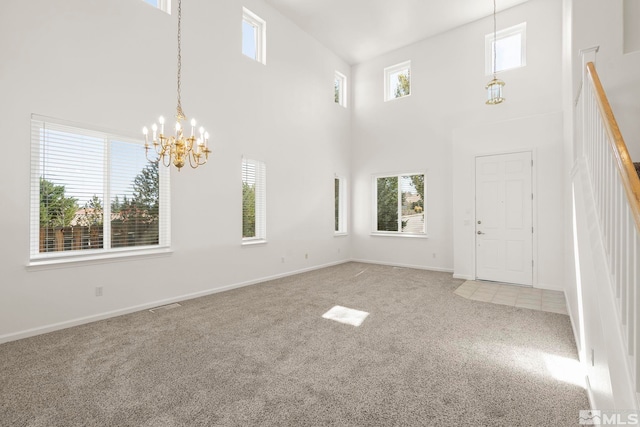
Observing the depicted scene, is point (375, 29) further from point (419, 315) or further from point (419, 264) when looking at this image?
point (419, 315)

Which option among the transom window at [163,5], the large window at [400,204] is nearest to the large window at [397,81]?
the large window at [400,204]

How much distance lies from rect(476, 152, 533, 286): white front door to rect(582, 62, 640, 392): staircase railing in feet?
11.1

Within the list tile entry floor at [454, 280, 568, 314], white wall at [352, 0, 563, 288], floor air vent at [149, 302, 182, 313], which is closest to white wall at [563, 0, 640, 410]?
tile entry floor at [454, 280, 568, 314]

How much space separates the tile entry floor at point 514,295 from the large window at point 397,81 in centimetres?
471

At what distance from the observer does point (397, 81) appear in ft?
25.0

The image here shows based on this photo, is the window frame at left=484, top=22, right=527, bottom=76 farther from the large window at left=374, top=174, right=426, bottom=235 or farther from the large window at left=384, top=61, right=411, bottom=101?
the large window at left=374, top=174, right=426, bottom=235

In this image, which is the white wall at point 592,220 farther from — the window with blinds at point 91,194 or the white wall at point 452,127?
the window with blinds at point 91,194

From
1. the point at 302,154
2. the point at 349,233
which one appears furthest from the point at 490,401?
the point at 349,233

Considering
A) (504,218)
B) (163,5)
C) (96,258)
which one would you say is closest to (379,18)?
(163,5)

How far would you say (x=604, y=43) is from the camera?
3311 mm

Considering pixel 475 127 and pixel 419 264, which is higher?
pixel 475 127

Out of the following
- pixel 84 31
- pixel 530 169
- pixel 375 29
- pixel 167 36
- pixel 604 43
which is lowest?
pixel 530 169

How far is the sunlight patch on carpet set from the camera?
11.9 feet

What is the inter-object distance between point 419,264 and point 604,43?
191 inches
